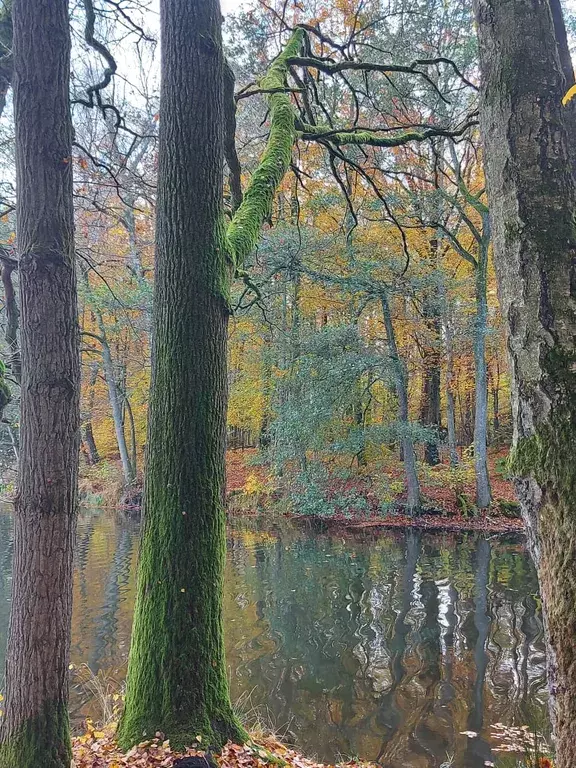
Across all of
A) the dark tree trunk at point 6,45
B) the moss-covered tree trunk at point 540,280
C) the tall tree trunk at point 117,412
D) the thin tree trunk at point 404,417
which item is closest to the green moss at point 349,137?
the dark tree trunk at point 6,45

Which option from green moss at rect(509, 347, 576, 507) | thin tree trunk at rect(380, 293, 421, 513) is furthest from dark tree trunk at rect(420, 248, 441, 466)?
Answer: green moss at rect(509, 347, 576, 507)

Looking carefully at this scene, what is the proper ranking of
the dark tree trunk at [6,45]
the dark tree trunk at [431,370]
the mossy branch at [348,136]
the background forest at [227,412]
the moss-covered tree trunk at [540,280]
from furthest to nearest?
the dark tree trunk at [431,370], the mossy branch at [348,136], the dark tree trunk at [6,45], the background forest at [227,412], the moss-covered tree trunk at [540,280]

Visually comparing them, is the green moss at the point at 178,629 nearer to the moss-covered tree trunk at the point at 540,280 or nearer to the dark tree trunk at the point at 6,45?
the moss-covered tree trunk at the point at 540,280

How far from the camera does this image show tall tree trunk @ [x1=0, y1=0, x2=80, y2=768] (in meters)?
2.34

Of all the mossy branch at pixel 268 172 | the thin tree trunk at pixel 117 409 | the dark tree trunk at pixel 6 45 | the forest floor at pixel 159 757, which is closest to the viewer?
the forest floor at pixel 159 757

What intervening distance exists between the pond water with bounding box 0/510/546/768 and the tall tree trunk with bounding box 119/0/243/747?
6.37ft

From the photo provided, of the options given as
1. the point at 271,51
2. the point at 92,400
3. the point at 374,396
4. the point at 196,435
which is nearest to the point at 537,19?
the point at 196,435

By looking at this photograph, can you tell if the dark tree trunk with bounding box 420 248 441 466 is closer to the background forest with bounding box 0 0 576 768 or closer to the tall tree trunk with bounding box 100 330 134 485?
the background forest with bounding box 0 0 576 768

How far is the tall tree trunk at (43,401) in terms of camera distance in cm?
234

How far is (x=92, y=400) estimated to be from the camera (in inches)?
858

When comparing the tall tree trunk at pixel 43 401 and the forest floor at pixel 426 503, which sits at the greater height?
the tall tree trunk at pixel 43 401

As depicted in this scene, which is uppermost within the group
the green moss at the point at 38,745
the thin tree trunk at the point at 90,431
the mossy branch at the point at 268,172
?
the mossy branch at the point at 268,172

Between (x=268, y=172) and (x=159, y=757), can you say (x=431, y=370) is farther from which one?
(x=159, y=757)

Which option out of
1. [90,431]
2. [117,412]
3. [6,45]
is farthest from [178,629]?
[90,431]
